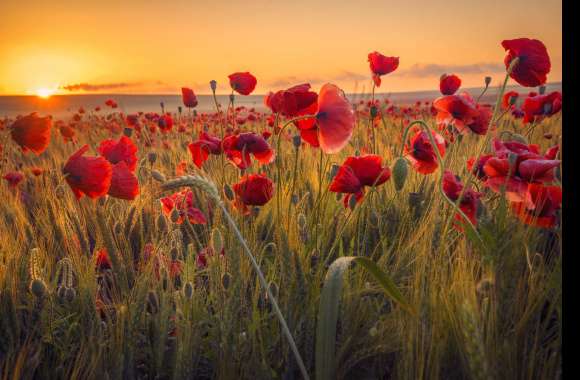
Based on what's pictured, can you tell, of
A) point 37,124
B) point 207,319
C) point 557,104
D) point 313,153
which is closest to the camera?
point 207,319

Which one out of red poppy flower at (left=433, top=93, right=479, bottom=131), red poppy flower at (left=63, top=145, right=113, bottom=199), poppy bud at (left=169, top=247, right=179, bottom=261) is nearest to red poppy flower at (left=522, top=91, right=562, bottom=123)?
red poppy flower at (left=433, top=93, right=479, bottom=131)

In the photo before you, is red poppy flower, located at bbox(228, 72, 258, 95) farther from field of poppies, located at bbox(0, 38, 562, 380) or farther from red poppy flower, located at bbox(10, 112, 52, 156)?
red poppy flower, located at bbox(10, 112, 52, 156)

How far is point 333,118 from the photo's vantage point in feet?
3.36

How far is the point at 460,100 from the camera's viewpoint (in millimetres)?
1360

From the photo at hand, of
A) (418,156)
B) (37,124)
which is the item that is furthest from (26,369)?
(418,156)

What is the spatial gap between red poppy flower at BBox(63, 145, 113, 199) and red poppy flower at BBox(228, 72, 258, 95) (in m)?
0.80

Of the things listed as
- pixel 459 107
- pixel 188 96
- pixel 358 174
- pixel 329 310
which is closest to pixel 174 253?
pixel 358 174

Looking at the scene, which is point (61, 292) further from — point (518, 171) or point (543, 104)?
point (543, 104)

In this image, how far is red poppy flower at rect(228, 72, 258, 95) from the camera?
175 cm

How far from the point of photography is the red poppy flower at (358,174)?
1.12 m

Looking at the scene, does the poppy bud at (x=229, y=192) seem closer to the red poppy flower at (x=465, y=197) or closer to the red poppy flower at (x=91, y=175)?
the red poppy flower at (x=91, y=175)

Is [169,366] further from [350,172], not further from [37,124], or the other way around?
[37,124]

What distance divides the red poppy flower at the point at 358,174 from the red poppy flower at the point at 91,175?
0.54m

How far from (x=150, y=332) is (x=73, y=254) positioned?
0.89ft
